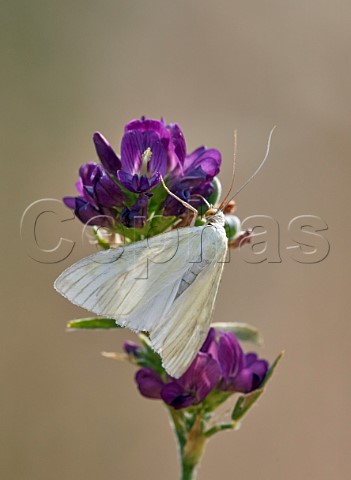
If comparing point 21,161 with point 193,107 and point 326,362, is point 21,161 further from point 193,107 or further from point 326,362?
point 326,362

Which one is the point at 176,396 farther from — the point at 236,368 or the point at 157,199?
the point at 157,199

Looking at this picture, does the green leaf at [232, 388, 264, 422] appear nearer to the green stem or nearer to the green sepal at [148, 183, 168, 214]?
the green stem

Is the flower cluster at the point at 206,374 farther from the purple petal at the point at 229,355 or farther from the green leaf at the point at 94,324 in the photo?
the green leaf at the point at 94,324

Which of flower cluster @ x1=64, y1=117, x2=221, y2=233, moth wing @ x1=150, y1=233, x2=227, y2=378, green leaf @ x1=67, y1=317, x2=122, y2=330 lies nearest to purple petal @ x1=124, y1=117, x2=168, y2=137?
flower cluster @ x1=64, y1=117, x2=221, y2=233

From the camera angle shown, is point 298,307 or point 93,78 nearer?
point 298,307

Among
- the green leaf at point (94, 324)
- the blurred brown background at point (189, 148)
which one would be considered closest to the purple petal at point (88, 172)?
the green leaf at point (94, 324)

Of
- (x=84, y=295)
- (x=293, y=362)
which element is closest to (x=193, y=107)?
(x=293, y=362)
